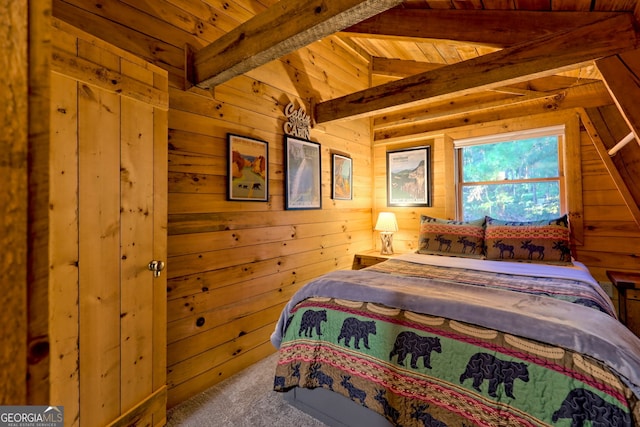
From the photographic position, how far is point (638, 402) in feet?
2.91

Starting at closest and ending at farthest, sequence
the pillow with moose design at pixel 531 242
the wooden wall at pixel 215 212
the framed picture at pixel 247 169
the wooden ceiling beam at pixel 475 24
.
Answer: the wooden wall at pixel 215 212, the wooden ceiling beam at pixel 475 24, the framed picture at pixel 247 169, the pillow with moose design at pixel 531 242

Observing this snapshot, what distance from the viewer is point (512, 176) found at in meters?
3.07

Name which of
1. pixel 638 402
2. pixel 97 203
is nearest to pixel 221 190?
pixel 97 203

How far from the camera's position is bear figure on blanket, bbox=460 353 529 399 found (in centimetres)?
105

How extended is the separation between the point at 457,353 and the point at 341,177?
2.27 meters

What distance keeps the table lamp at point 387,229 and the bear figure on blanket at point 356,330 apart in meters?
2.02

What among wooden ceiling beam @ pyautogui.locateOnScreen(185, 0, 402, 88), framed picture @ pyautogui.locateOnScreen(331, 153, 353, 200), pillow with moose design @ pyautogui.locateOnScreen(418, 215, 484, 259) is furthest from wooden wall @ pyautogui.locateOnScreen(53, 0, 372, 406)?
pillow with moose design @ pyautogui.locateOnScreen(418, 215, 484, 259)

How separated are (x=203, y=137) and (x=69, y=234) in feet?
3.20

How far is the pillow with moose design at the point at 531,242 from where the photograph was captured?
233 cm

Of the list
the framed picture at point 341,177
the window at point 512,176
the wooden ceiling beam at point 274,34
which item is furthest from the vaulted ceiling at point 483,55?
the framed picture at point 341,177

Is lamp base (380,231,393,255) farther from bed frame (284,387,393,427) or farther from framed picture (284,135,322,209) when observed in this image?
bed frame (284,387,393,427)

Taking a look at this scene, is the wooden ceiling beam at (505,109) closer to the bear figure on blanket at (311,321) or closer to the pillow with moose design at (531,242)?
the pillow with moose design at (531,242)

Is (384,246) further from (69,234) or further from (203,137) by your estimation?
(69,234)

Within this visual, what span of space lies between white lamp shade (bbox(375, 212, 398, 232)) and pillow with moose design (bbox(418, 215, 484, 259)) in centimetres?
44
